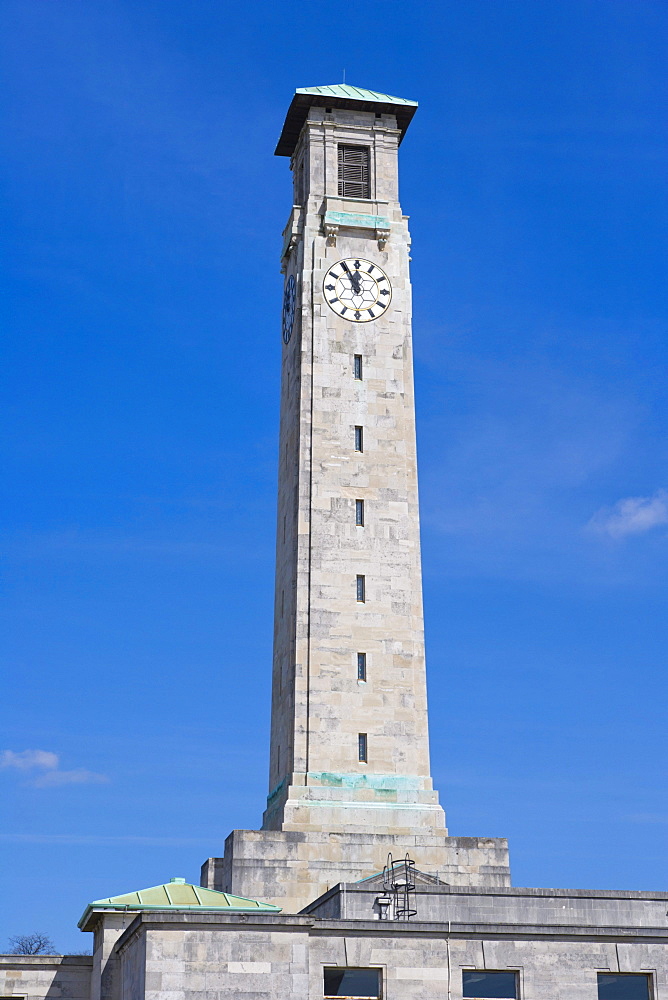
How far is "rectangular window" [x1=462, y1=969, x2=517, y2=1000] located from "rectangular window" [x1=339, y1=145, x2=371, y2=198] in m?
47.0

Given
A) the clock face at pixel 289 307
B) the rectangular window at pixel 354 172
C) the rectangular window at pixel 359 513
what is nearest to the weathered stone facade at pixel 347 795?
the rectangular window at pixel 359 513

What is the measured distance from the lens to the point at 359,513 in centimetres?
7144

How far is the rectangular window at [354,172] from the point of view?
3108 inches

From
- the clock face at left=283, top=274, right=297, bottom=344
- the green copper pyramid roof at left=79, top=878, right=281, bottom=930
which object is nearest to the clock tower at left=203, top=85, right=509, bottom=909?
the clock face at left=283, top=274, right=297, bottom=344

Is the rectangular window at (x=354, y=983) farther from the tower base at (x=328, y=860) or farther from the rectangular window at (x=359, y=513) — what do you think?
the rectangular window at (x=359, y=513)

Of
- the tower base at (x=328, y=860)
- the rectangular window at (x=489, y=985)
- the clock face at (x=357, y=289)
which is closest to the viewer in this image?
the rectangular window at (x=489, y=985)

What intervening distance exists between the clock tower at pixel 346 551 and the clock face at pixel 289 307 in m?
0.29

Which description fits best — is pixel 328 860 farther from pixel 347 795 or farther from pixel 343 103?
pixel 343 103

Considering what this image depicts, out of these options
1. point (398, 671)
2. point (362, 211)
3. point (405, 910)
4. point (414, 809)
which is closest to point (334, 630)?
point (398, 671)

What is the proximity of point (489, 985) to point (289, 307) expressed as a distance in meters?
45.0

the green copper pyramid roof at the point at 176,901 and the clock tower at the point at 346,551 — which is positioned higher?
the clock tower at the point at 346,551

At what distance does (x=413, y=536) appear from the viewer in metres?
71.6

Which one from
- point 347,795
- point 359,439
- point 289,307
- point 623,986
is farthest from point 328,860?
point 289,307

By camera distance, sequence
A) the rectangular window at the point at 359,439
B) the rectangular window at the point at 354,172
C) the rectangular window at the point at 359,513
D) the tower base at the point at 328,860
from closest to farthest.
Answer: the tower base at the point at 328,860 → the rectangular window at the point at 359,513 → the rectangular window at the point at 359,439 → the rectangular window at the point at 354,172
